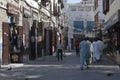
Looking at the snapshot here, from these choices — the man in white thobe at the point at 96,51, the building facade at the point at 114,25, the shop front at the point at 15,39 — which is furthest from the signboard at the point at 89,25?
the shop front at the point at 15,39

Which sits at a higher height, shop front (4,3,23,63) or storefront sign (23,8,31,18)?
storefront sign (23,8,31,18)

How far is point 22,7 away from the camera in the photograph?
35.6 metres

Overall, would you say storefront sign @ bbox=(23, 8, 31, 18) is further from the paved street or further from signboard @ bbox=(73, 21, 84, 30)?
signboard @ bbox=(73, 21, 84, 30)

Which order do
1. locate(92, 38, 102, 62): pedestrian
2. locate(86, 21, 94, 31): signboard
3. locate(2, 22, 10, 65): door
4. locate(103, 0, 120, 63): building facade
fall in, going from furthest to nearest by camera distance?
locate(86, 21, 94, 31): signboard, locate(103, 0, 120, 63): building facade, locate(92, 38, 102, 62): pedestrian, locate(2, 22, 10, 65): door

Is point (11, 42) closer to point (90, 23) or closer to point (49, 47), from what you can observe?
Result: point (49, 47)

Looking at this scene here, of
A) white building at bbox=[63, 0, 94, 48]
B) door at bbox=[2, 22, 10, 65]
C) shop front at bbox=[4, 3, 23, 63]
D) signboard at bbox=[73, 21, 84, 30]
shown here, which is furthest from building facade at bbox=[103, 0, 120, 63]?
signboard at bbox=[73, 21, 84, 30]

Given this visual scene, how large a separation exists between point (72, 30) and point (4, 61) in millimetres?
88628

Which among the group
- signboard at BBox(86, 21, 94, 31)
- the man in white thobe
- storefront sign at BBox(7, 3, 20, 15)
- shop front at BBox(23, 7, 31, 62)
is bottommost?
the man in white thobe

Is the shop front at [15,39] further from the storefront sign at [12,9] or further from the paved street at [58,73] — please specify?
the paved street at [58,73]

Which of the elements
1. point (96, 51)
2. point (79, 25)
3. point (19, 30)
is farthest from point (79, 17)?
point (19, 30)

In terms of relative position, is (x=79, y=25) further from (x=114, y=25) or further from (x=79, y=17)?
(x=114, y=25)

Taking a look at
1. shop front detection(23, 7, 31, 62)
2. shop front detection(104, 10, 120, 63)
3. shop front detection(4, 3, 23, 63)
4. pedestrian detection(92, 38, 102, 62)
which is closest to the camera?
shop front detection(4, 3, 23, 63)

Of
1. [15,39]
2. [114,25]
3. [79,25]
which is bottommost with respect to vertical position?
[15,39]

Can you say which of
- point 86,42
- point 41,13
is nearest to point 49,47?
point 41,13
